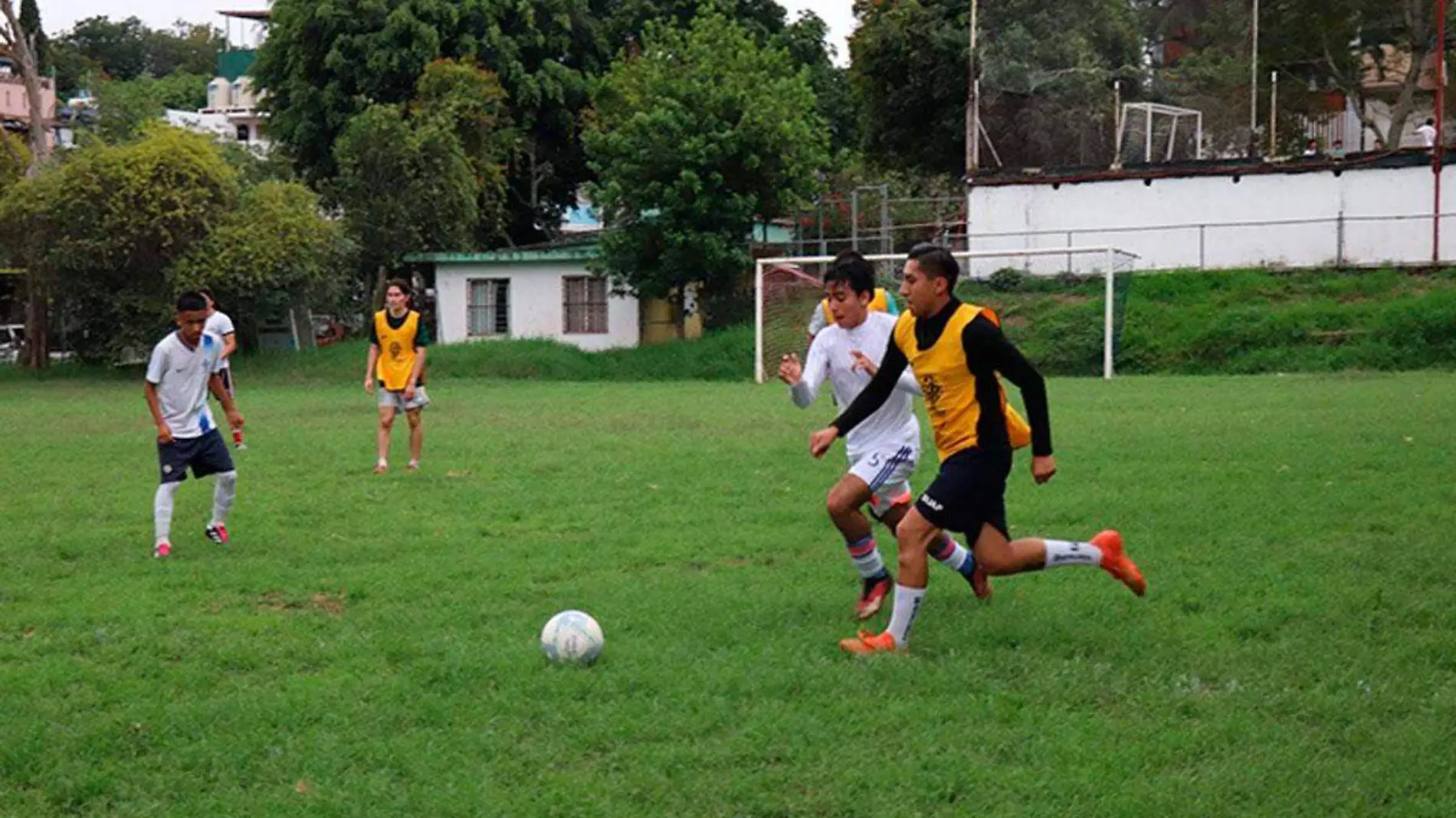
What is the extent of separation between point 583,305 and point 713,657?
37440 mm

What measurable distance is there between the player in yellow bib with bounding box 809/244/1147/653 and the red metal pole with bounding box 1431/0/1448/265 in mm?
30265

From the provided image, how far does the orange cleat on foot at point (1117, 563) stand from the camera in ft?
24.5

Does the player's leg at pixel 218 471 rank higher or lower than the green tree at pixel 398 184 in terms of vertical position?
lower

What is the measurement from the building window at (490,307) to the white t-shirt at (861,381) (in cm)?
3604

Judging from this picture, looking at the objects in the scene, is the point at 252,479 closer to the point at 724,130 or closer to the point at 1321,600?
the point at 1321,600

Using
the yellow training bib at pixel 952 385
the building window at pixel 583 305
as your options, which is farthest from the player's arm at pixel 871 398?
the building window at pixel 583 305

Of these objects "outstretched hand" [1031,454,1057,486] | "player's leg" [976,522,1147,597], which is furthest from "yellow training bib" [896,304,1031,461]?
"player's leg" [976,522,1147,597]

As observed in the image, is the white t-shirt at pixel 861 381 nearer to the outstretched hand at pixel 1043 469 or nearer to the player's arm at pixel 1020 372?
the player's arm at pixel 1020 372

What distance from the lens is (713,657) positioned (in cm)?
696

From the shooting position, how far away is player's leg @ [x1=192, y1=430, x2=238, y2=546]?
34.8 ft

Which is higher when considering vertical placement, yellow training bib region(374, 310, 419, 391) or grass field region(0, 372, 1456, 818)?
yellow training bib region(374, 310, 419, 391)

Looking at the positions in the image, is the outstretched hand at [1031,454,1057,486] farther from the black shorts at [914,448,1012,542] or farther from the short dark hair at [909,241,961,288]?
the short dark hair at [909,241,961,288]

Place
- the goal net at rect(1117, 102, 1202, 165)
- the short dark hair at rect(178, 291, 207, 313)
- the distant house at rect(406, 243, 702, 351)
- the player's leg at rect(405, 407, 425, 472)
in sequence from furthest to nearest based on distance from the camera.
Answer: the distant house at rect(406, 243, 702, 351), the goal net at rect(1117, 102, 1202, 165), the player's leg at rect(405, 407, 425, 472), the short dark hair at rect(178, 291, 207, 313)

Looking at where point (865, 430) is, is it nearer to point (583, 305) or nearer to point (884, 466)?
point (884, 466)
